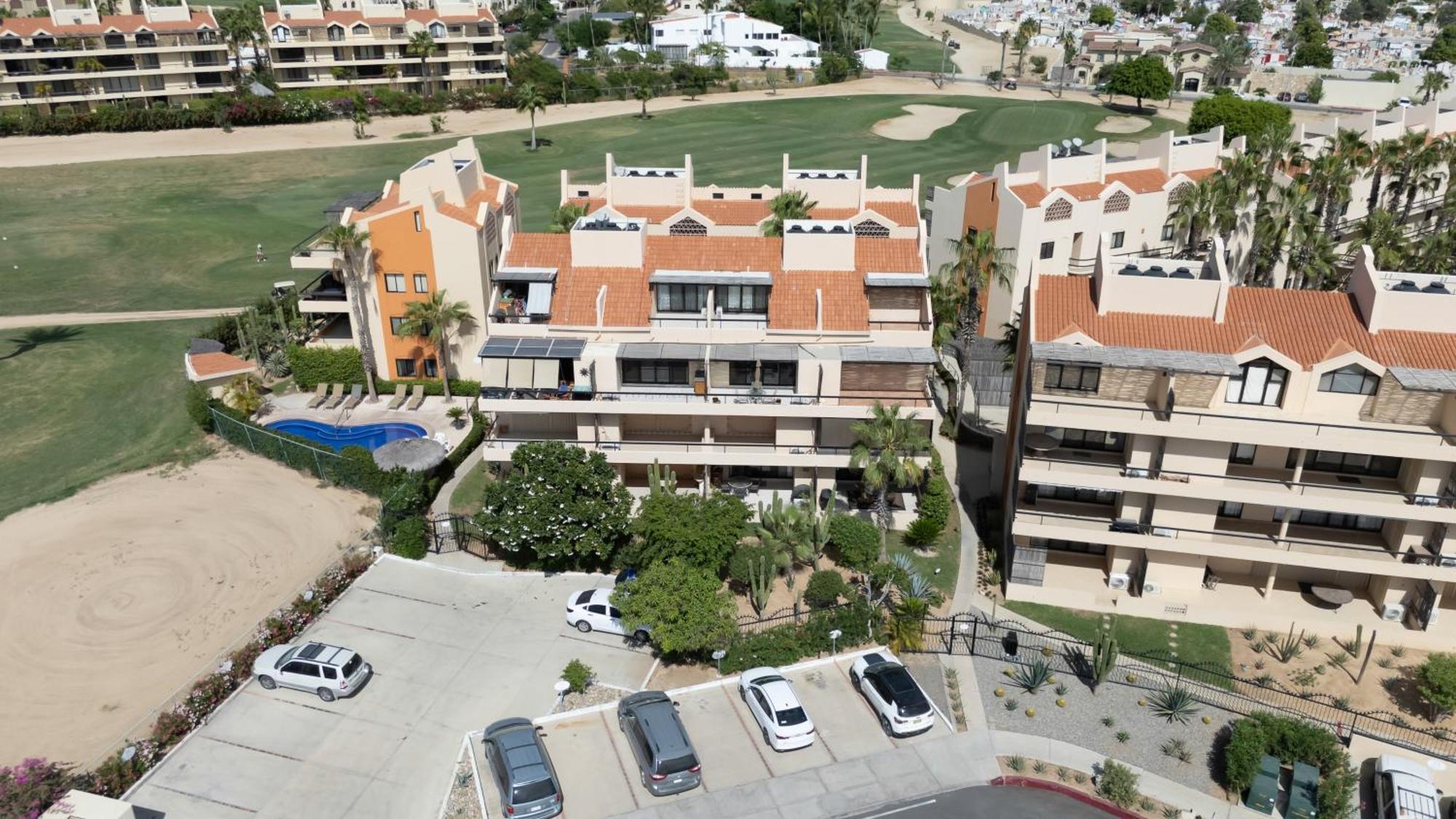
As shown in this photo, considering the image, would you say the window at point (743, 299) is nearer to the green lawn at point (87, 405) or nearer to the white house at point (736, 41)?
the green lawn at point (87, 405)

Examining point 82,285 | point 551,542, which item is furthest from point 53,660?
point 82,285

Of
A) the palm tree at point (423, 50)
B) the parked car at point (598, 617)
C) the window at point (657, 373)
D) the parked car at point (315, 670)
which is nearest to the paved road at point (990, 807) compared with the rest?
the parked car at point (598, 617)

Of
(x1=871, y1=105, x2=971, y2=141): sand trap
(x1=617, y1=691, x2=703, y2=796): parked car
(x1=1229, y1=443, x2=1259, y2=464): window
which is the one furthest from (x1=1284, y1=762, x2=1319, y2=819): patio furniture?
(x1=871, y1=105, x2=971, y2=141): sand trap

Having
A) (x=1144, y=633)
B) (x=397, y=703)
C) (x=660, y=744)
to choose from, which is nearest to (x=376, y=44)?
(x=397, y=703)

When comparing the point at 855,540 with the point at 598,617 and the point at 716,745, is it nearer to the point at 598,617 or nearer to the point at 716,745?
the point at 598,617

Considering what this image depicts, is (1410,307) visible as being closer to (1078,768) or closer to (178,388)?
(1078,768)

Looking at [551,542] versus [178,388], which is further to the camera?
[178,388]

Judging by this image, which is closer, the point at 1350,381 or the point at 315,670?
the point at 315,670
